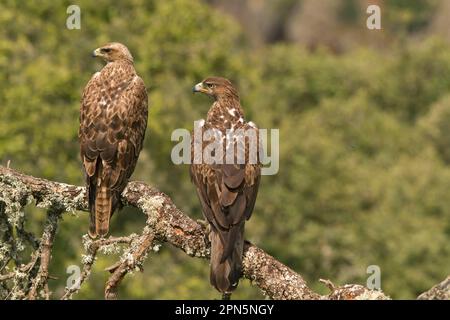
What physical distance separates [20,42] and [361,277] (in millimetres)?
13921

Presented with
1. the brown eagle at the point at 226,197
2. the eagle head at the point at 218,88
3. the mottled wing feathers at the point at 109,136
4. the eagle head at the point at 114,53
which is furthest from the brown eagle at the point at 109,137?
the brown eagle at the point at 226,197

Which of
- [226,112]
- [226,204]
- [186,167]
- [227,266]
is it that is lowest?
[227,266]

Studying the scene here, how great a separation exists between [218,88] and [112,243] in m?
2.80

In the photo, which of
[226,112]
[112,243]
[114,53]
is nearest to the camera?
[112,243]

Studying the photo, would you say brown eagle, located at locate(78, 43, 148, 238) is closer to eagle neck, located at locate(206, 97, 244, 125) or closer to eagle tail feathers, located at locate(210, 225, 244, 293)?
eagle neck, located at locate(206, 97, 244, 125)

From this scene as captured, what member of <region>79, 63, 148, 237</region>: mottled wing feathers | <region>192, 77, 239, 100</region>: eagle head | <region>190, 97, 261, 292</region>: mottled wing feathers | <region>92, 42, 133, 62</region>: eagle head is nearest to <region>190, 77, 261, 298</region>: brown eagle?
<region>190, 97, 261, 292</region>: mottled wing feathers

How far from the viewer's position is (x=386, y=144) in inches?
2151

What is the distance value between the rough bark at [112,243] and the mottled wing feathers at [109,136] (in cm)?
66

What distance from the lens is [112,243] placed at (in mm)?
9250

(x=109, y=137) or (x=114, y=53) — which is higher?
(x=114, y=53)

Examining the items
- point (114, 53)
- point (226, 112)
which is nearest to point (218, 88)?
point (226, 112)

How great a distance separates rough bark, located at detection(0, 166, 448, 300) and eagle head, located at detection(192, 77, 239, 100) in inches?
67.0

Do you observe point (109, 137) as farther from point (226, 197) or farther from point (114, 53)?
point (226, 197)

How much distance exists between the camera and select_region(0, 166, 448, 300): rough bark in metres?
8.95
